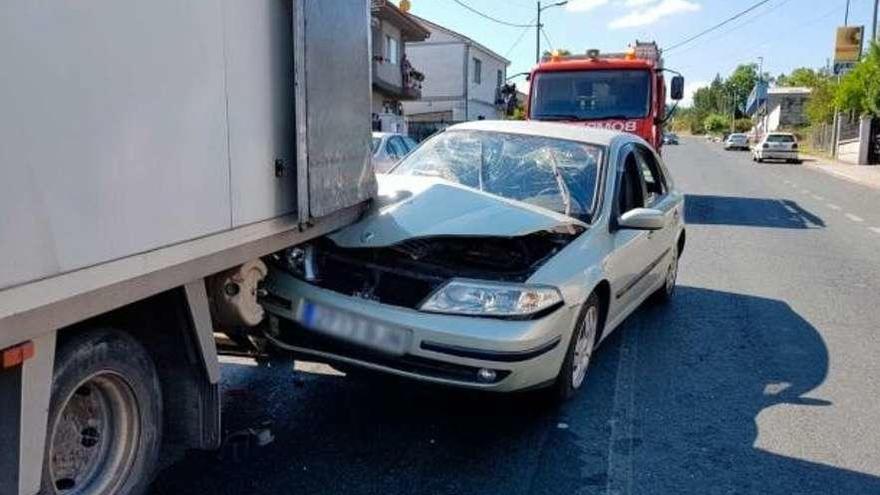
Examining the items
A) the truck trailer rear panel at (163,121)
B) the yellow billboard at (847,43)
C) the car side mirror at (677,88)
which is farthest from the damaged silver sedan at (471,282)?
the yellow billboard at (847,43)

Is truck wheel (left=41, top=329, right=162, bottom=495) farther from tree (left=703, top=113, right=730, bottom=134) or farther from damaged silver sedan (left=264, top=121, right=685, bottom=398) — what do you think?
tree (left=703, top=113, right=730, bottom=134)

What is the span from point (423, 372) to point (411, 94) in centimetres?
3172

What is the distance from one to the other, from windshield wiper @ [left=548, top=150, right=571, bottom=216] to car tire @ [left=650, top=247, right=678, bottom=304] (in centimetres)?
198

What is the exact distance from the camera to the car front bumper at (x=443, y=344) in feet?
12.5

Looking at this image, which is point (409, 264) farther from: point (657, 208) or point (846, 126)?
point (846, 126)

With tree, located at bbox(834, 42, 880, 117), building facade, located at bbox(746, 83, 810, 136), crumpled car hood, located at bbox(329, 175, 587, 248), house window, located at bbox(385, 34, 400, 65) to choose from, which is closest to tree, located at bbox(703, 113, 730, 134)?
building facade, located at bbox(746, 83, 810, 136)

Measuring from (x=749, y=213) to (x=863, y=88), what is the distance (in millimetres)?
26138

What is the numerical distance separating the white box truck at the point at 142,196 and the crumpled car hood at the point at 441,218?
29cm

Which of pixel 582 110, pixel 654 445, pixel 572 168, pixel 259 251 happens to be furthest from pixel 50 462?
pixel 582 110

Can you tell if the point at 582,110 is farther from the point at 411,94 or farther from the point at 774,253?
the point at 411,94

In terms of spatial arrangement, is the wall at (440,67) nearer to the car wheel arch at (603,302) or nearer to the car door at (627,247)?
the car door at (627,247)

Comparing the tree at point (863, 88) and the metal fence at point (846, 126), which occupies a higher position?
the tree at point (863, 88)

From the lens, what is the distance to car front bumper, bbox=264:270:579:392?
382 cm

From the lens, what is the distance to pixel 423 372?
3.86m
